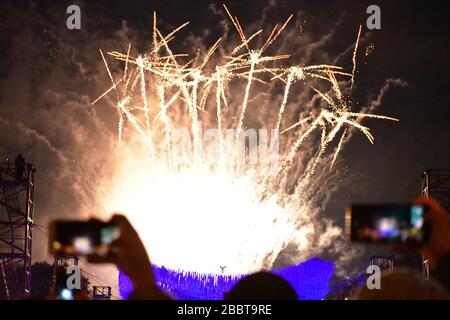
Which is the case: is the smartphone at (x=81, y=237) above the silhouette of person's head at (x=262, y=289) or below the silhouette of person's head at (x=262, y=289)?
above

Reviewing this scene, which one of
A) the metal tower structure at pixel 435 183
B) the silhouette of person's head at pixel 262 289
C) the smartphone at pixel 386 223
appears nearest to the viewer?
the smartphone at pixel 386 223

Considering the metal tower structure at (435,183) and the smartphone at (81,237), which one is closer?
the smartphone at (81,237)

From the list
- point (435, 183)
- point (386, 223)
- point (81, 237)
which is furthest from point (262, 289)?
point (435, 183)

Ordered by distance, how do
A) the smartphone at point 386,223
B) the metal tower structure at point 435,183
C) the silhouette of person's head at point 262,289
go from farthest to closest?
the metal tower structure at point 435,183 < the silhouette of person's head at point 262,289 < the smartphone at point 386,223

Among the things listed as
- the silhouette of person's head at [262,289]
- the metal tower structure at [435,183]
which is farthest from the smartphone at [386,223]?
the metal tower structure at [435,183]

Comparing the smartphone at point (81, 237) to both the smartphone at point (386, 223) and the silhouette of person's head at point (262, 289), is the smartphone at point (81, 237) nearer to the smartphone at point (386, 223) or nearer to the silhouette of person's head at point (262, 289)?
the silhouette of person's head at point (262, 289)

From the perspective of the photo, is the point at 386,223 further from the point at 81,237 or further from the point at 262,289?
the point at 81,237
